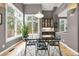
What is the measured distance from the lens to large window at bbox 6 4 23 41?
148 inches

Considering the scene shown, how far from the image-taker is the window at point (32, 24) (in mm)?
3891

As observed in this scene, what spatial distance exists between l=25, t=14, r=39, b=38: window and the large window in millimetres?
171

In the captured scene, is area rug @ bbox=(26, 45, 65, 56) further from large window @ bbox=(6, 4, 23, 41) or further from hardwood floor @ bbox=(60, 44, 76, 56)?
large window @ bbox=(6, 4, 23, 41)

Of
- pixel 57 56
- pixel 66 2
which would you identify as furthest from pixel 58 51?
pixel 66 2

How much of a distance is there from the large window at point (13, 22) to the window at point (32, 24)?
0.17 meters

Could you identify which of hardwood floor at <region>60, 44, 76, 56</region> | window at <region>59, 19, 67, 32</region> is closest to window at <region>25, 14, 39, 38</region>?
window at <region>59, 19, 67, 32</region>

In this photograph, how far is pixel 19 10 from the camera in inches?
151

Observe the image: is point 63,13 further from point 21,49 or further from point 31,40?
point 21,49

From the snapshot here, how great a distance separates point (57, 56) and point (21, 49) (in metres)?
0.97

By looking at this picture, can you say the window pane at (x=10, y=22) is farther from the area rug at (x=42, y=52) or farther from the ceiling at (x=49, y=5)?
the ceiling at (x=49, y=5)

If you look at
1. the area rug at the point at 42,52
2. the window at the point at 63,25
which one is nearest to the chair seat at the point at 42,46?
the area rug at the point at 42,52

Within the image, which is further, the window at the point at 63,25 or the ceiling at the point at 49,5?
the window at the point at 63,25

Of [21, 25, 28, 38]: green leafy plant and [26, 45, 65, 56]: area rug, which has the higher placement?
[21, 25, 28, 38]: green leafy plant

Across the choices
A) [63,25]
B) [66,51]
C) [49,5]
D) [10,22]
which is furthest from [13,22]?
[66,51]
